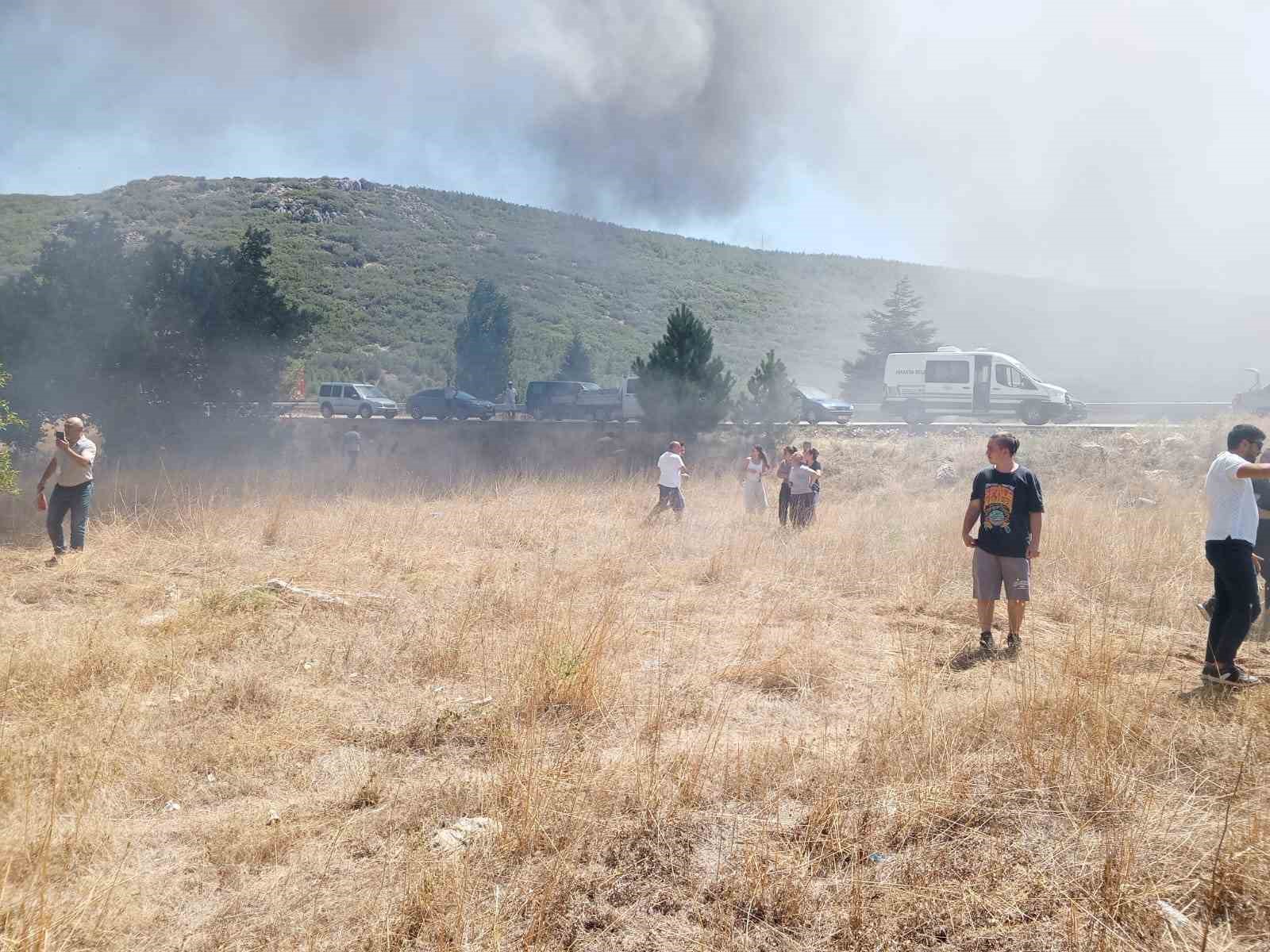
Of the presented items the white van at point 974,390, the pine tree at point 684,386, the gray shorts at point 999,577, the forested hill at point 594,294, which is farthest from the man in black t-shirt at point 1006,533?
the forested hill at point 594,294

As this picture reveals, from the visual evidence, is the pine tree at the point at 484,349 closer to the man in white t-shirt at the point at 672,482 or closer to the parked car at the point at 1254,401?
the man in white t-shirt at the point at 672,482

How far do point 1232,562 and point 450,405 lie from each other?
2716 cm

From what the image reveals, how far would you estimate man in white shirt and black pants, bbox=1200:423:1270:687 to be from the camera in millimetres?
4984

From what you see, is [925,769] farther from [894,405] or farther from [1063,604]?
[894,405]

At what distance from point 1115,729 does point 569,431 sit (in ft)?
74.0

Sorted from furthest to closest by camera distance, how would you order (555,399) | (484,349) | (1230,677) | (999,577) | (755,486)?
1. (484,349)
2. (555,399)
3. (755,486)
4. (999,577)
5. (1230,677)

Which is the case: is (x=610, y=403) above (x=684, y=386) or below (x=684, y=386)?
below

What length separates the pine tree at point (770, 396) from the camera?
2525cm

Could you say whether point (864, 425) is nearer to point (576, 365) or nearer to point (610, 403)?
point (610, 403)

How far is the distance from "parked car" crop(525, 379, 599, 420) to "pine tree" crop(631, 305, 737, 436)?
535 cm

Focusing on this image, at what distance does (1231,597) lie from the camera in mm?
5074

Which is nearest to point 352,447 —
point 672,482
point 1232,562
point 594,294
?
point 672,482

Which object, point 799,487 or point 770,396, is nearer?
point 799,487

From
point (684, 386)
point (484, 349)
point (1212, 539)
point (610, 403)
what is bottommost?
point (1212, 539)
